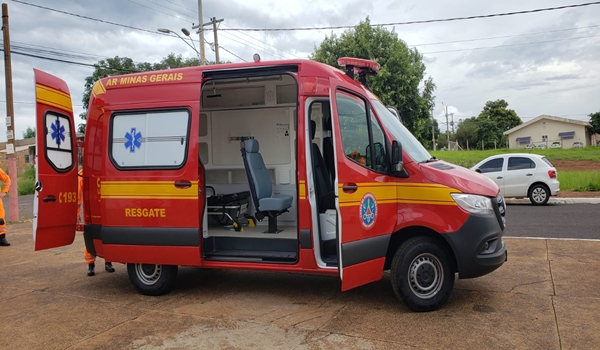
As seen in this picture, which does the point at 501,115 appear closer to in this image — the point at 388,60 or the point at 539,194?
the point at 388,60

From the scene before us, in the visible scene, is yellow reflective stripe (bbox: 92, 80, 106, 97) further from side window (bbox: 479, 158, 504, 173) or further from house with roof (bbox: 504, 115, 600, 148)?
house with roof (bbox: 504, 115, 600, 148)

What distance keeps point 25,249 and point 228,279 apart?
5.35 metres

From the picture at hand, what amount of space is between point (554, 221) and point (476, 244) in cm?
737

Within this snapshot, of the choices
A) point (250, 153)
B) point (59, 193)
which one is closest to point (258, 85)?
Answer: point (250, 153)

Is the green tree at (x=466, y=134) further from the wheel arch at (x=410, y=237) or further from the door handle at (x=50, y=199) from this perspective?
the door handle at (x=50, y=199)

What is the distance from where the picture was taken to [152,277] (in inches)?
245

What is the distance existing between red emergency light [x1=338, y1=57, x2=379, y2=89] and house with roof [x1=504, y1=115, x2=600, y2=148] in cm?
6107

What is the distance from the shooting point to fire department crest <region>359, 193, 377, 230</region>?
5098 millimetres

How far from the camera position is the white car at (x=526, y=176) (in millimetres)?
14234

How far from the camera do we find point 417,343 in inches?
172

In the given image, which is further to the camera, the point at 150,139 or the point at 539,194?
the point at 539,194

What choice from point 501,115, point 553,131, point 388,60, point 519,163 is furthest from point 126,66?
point 501,115

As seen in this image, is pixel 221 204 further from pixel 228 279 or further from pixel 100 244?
pixel 100 244

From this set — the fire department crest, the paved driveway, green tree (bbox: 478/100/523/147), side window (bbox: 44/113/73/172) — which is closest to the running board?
the paved driveway
